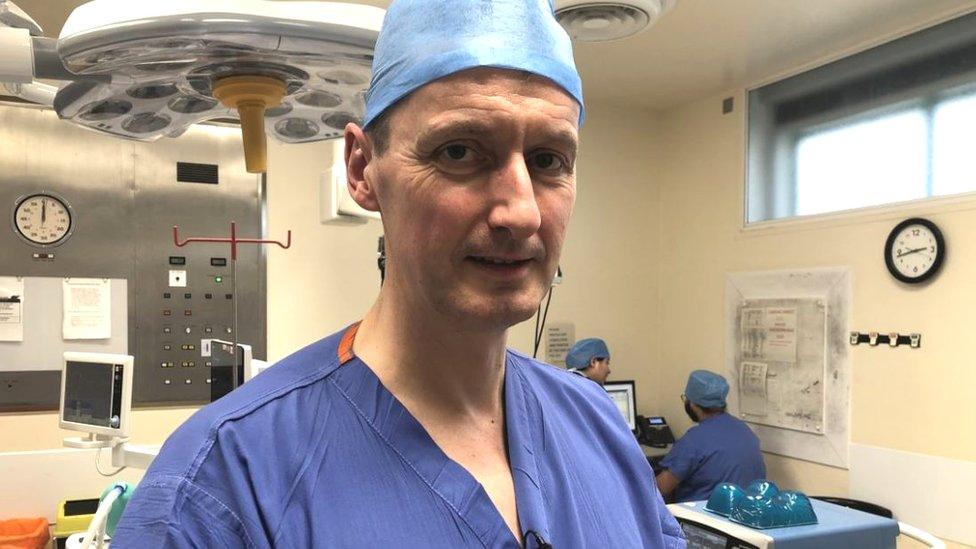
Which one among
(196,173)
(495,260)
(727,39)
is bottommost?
(495,260)

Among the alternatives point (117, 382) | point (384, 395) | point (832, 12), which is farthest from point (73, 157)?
point (832, 12)

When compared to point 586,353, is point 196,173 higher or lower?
higher

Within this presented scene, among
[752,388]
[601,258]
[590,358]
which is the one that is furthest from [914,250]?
[601,258]

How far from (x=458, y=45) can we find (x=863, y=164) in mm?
3105

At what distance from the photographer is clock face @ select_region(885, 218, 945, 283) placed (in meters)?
2.89

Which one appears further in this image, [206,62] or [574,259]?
[574,259]

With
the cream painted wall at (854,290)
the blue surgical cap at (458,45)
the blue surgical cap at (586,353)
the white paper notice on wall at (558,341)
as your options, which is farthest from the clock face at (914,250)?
the blue surgical cap at (458,45)

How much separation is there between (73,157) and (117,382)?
1585 millimetres

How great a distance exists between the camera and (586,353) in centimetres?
390

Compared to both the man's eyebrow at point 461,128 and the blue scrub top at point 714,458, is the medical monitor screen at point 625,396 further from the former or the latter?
the man's eyebrow at point 461,128

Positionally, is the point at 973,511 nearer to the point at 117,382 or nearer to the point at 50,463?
the point at 117,382

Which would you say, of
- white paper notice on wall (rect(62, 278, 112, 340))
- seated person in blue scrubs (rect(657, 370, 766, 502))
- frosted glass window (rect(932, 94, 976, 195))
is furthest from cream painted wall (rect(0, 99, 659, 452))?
frosted glass window (rect(932, 94, 976, 195))

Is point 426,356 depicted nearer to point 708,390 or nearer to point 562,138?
point 562,138

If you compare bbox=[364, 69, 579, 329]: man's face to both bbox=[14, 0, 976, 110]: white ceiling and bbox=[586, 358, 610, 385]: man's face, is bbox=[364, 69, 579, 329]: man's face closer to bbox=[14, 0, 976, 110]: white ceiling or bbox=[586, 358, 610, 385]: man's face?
bbox=[14, 0, 976, 110]: white ceiling
